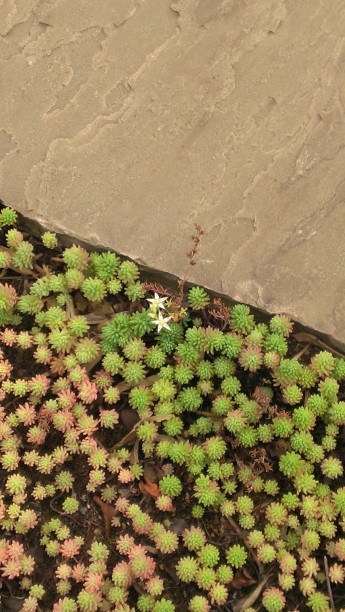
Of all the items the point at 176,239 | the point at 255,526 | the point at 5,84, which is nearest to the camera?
the point at 255,526

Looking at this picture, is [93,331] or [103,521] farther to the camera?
[93,331]

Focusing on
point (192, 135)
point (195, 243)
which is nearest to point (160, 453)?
point (195, 243)

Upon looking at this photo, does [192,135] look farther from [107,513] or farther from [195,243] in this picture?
[107,513]

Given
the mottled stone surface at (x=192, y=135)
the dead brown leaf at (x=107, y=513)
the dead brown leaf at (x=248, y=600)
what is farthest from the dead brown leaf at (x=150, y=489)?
the mottled stone surface at (x=192, y=135)

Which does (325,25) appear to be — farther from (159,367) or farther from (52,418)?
(52,418)

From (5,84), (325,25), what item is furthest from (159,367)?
(325,25)

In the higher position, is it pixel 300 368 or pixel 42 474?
pixel 300 368

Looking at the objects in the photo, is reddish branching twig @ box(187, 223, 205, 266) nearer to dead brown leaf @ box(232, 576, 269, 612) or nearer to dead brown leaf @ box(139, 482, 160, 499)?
dead brown leaf @ box(139, 482, 160, 499)
